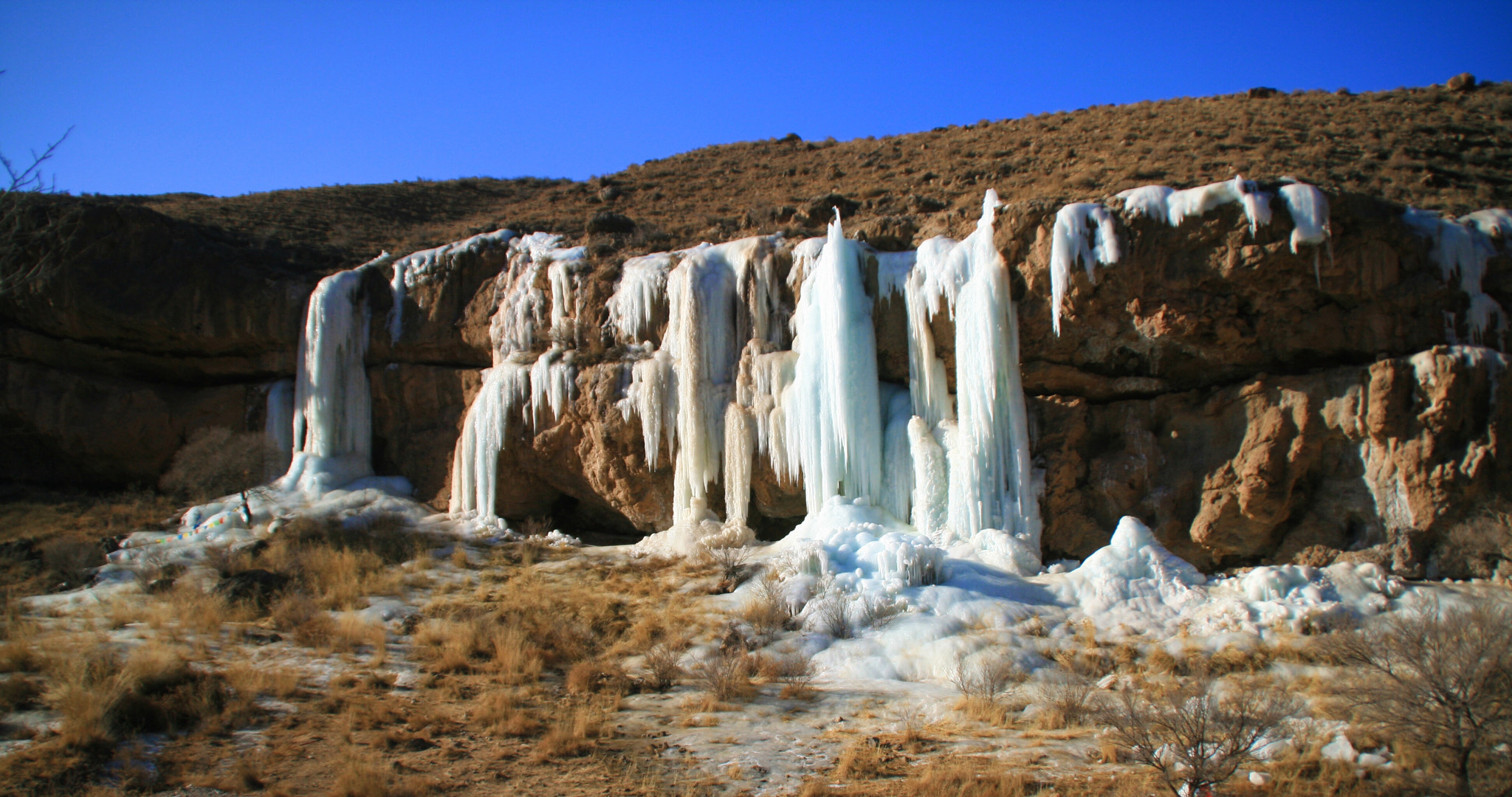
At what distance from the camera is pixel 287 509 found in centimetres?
1739

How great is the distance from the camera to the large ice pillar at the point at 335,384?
754 inches

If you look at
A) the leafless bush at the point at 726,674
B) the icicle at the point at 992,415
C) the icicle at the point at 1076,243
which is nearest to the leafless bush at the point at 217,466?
the leafless bush at the point at 726,674

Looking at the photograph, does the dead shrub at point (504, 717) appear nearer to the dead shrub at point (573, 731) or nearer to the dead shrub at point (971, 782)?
the dead shrub at point (573, 731)

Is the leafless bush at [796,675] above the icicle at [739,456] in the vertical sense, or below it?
below

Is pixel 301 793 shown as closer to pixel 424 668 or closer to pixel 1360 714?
pixel 424 668

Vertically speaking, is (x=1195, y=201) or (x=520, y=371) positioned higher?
(x=1195, y=201)

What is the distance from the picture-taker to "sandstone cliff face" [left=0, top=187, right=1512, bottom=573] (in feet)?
41.7

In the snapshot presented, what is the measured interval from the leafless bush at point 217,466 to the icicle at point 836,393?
11.0 metres

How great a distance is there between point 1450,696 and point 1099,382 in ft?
29.6

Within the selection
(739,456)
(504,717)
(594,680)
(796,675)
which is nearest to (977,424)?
(739,456)

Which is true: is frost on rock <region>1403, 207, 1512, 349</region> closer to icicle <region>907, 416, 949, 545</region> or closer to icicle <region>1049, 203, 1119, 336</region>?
icicle <region>1049, 203, 1119, 336</region>

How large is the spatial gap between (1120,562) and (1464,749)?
6358 mm

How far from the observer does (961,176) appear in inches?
944

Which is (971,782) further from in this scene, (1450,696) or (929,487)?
(929,487)
